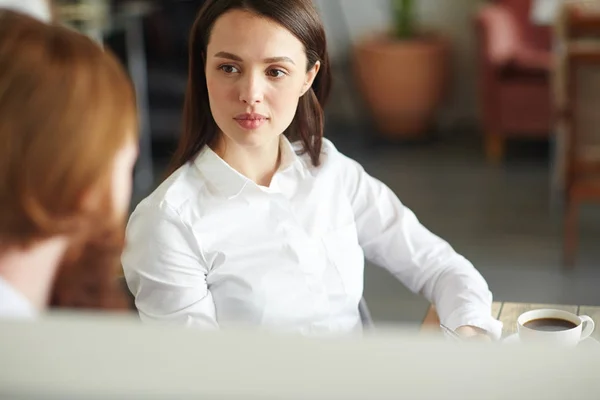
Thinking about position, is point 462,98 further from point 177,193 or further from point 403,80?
point 177,193

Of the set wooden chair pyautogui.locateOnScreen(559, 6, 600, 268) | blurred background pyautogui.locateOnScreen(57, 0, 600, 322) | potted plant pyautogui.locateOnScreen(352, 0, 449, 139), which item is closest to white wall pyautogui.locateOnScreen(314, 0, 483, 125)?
blurred background pyautogui.locateOnScreen(57, 0, 600, 322)

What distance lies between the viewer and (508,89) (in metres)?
3.68

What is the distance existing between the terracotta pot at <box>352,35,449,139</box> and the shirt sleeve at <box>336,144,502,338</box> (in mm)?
2774

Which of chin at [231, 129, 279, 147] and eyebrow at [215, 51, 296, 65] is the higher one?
eyebrow at [215, 51, 296, 65]

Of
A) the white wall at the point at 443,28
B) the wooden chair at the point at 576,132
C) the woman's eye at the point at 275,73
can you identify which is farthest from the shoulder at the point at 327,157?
the white wall at the point at 443,28

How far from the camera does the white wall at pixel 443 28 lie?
4.21 metres

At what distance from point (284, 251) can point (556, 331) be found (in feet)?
0.95

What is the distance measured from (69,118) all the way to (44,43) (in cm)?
6

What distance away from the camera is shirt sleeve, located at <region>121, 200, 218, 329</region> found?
3.18 feet

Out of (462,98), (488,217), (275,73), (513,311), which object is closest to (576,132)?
(488,217)

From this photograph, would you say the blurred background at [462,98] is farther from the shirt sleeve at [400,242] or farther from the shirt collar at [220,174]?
the shirt collar at [220,174]

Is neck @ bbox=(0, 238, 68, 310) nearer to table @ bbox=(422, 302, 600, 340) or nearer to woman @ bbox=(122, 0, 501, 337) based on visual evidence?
woman @ bbox=(122, 0, 501, 337)

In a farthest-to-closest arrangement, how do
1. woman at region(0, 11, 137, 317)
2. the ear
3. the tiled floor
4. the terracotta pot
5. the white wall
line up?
the white wall < the terracotta pot < the tiled floor < the ear < woman at region(0, 11, 137, 317)

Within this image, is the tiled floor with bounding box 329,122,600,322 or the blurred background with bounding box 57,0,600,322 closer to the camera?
the tiled floor with bounding box 329,122,600,322
